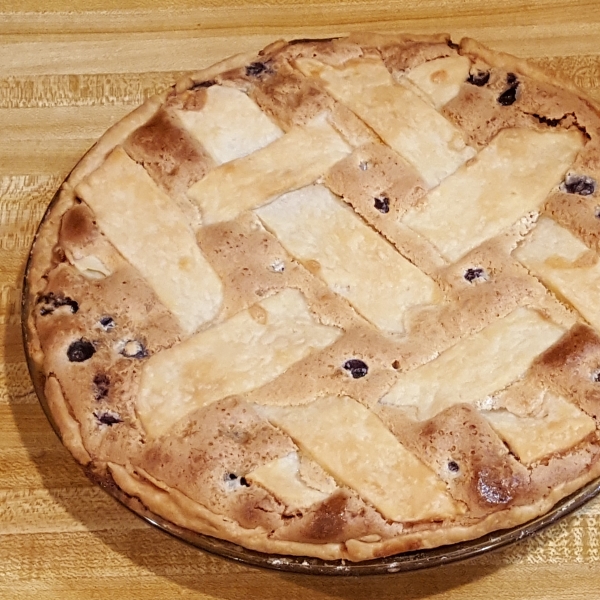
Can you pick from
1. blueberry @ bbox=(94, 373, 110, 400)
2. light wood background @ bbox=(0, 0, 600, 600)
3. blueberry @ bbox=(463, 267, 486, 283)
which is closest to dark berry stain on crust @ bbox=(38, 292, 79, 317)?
blueberry @ bbox=(94, 373, 110, 400)

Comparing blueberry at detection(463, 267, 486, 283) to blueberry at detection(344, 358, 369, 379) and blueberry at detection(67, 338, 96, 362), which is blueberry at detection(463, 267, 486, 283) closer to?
blueberry at detection(344, 358, 369, 379)

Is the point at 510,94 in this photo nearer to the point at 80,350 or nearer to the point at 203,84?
the point at 203,84

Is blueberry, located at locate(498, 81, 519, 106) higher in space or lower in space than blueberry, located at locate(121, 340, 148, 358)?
higher

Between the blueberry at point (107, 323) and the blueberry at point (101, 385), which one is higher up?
the blueberry at point (107, 323)

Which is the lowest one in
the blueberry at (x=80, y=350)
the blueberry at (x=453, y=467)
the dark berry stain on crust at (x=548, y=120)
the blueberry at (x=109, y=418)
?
the blueberry at (x=109, y=418)

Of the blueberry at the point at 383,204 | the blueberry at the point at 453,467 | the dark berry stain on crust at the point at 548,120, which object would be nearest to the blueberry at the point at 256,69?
the blueberry at the point at 383,204

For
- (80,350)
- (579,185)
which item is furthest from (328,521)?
(579,185)

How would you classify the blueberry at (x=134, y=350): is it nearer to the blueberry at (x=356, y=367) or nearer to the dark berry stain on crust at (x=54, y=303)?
the dark berry stain on crust at (x=54, y=303)
